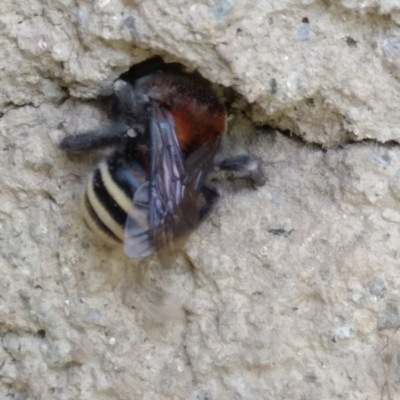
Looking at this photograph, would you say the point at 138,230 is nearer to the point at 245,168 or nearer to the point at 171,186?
the point at 171,186

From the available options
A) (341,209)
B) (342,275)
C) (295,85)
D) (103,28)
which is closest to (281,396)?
(342,275)

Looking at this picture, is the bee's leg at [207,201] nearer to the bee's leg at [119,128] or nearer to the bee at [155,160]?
the bee at [155,160]

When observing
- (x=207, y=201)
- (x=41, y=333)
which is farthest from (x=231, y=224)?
(x=41, y=333)

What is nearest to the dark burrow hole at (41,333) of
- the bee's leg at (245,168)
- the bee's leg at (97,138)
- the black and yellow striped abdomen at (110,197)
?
the black and yellow striped abdomen at (110,197)

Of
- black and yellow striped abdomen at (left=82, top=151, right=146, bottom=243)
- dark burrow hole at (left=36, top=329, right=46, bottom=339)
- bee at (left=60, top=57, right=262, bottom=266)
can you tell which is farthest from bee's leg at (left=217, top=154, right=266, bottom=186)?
dark burrow hole at (left=36, top=329, right=46, bottom=339)

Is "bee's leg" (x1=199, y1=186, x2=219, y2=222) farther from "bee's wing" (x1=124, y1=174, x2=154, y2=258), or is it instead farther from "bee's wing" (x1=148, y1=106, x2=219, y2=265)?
"bee's wing" (x1=124, y1=174, x2=154, y2=258)

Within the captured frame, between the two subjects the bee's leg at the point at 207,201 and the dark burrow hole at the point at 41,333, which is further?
the dark burrow hole at the point at 41,333

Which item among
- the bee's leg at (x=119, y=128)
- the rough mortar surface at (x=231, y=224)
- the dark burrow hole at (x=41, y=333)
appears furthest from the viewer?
the dark burrow hole at (x=41, y=333)
